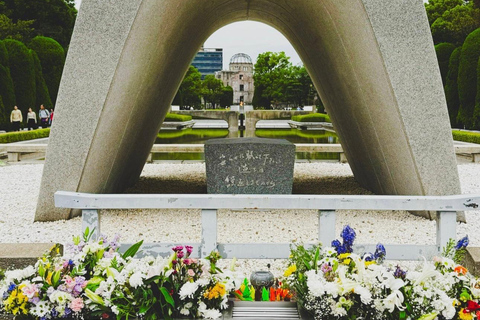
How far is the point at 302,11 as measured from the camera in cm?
775

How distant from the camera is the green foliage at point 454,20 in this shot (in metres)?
36.3

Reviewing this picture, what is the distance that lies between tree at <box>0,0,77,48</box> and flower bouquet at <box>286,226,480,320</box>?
41557 mm

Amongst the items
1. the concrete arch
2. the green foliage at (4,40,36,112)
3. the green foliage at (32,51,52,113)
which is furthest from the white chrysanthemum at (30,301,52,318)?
the green foliage at (32,51,52,113)

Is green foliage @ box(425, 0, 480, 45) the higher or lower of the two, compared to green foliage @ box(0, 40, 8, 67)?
higher

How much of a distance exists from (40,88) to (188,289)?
28.8m

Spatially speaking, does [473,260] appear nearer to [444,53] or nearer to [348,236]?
[348,236]

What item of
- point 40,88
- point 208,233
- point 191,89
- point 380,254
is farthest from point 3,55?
point 191,89

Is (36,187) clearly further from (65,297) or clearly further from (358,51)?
(65,297)

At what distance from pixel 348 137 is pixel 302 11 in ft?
8.73

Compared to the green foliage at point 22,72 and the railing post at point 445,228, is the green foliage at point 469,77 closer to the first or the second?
the green foliage at point 22,72

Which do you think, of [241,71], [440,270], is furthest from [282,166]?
[241,71]

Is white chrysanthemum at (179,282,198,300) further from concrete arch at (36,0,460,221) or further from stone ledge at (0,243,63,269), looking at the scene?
concrete arch at (36,0,460,221)

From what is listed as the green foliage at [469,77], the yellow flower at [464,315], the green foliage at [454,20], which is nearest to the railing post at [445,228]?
the yellow flower at [464,315]

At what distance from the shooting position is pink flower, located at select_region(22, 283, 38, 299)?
2.65 m
